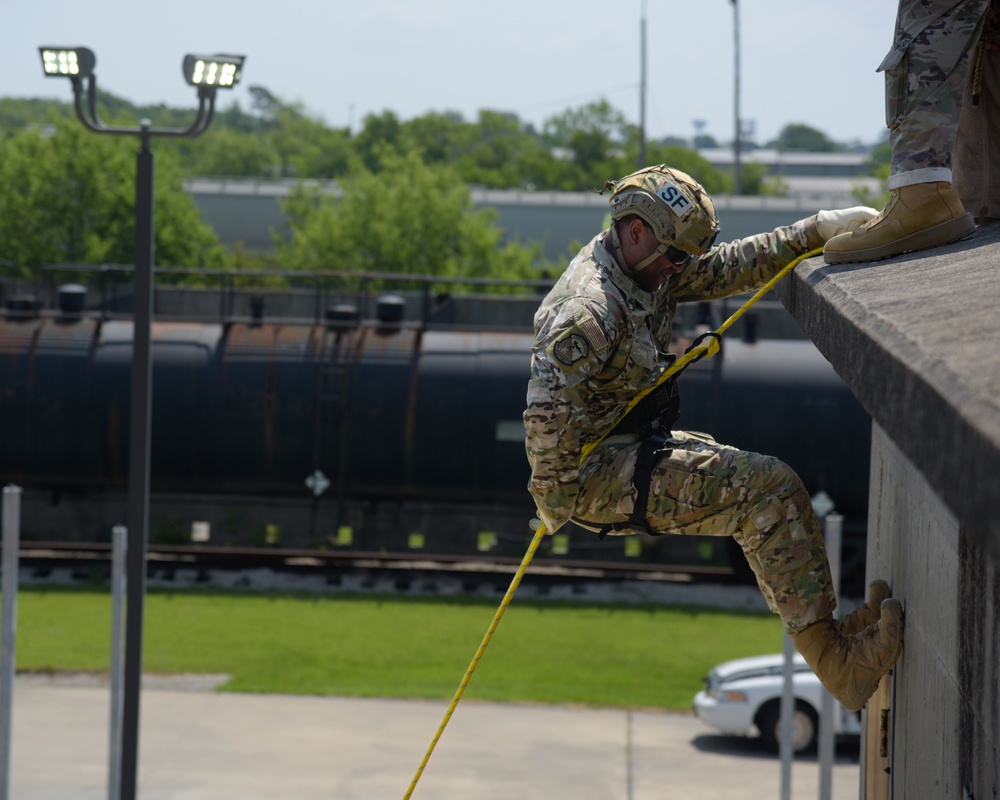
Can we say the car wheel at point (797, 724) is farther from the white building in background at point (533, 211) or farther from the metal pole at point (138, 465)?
the white building in background at point (533, 211)

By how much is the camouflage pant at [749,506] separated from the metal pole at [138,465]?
590cm

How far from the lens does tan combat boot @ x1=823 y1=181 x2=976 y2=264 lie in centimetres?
427

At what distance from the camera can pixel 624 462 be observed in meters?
4.52

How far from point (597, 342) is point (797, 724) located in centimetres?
1064

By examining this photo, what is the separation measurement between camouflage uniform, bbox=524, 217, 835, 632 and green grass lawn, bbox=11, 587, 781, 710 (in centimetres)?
1083

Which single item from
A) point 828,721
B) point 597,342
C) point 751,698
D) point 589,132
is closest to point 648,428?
point 597,342

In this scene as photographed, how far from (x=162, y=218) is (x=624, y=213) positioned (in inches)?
1786

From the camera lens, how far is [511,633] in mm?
17250

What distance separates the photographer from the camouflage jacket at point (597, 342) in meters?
4.32

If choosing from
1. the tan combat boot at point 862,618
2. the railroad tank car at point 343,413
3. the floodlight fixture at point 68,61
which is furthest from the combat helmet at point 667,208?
the railroad tank car at point 343,413

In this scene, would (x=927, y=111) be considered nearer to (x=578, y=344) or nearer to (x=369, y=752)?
(x=578, y=344)

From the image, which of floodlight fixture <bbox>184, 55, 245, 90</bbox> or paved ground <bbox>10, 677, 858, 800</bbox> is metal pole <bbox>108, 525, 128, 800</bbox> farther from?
floodlight fixture <bbox>184, 55, 245, 90</bbox>

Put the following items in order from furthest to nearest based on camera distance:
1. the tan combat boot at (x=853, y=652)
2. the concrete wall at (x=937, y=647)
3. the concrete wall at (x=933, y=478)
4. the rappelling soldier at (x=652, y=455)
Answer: the rappelling soldier at (x=652, y=455), the tan combat boot at (x=853, y=652), the concrete wall at (x=937, y=647), the concrete wall at (x=933, y=478)

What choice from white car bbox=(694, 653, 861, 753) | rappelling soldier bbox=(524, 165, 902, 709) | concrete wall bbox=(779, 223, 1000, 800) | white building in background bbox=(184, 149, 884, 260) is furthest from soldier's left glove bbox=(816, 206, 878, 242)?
white building in background bbox=(184, 149, 884, 260)
